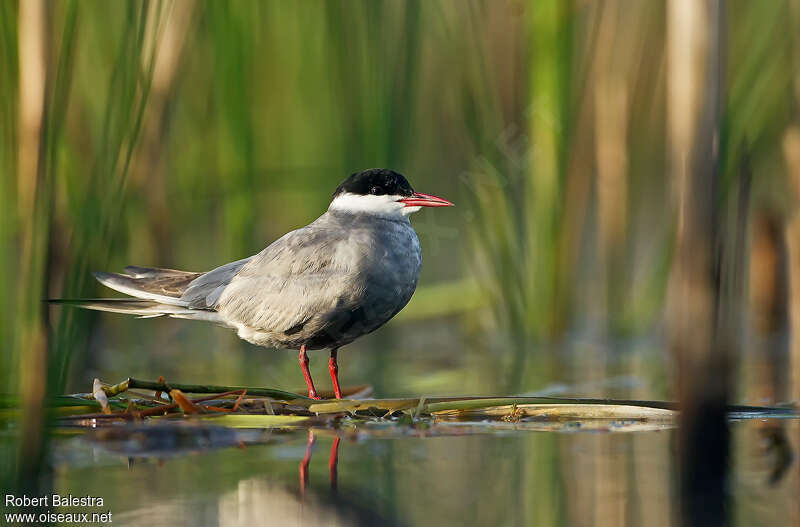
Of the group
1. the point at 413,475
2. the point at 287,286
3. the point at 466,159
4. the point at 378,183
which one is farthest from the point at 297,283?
the point at 466,159

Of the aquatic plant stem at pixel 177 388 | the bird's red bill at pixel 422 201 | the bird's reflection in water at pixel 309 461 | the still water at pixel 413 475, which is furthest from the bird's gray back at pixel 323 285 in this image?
the bird's reflection in water at pixel 309 461

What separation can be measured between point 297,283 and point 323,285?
0.16 metres

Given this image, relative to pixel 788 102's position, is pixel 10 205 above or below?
below

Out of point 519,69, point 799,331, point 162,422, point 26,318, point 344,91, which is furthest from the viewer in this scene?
point 519,69

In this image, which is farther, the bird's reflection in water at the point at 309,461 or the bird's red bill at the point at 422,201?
the bird's red bill at the point at 422,201

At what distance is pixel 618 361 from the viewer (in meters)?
6.98

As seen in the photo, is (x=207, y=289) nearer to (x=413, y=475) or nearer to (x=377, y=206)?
(x=377, y=206)

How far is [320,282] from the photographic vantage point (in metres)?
5.42

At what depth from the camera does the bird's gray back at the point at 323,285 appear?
5.36 m

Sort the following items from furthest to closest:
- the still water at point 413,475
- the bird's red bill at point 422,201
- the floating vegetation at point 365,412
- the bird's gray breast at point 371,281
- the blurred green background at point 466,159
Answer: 1. the blurred green background at point 466,159
2. the bird's red bill at point 422,201
3. the bird's gray breast at point 371,281
4. the floating vegetation at point 365,412
5. the still water at point 413,475

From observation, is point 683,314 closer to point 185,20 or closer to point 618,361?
point 618,361

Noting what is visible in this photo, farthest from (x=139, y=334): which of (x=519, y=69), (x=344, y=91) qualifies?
(x=519, y=69)

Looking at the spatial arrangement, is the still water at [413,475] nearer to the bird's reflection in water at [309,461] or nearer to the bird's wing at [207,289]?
the bird's reflection in water at [309,461]

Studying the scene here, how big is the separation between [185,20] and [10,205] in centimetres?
451
